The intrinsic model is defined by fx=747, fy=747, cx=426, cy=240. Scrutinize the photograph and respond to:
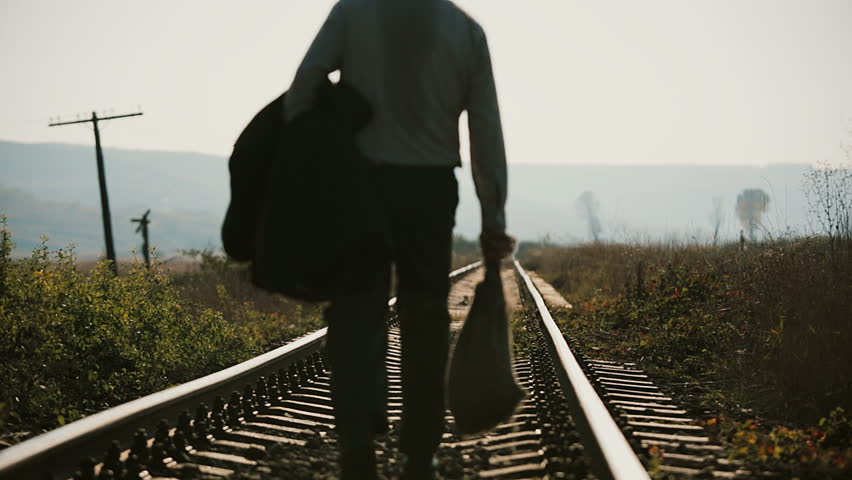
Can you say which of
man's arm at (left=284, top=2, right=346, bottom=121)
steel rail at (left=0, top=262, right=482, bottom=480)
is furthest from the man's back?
steel rail at (left=0, top=262, right=482, bottom=480)

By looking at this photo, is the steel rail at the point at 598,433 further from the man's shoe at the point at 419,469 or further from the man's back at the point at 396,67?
the man's back at the point at 396,67

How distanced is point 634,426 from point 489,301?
152 cm

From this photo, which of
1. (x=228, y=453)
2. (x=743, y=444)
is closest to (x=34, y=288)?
(x=228, y=453)

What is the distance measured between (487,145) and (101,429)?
1.87m

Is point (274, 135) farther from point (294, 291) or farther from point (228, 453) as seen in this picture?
point (228, 453)

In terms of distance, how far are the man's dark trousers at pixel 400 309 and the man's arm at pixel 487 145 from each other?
0.40ft

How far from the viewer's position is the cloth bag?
110 inches

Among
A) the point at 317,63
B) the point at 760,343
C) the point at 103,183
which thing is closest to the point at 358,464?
the point at 317,63

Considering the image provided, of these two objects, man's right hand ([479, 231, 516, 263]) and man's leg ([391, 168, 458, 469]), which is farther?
man's right hand ([479, 231, 516, 263])

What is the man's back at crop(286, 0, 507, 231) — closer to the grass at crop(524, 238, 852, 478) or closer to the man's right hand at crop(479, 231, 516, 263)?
the man's right hand at crop(479, 231, 516, 263)

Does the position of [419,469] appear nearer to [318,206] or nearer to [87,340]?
[318,206]

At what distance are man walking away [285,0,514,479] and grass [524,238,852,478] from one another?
5.74 ft

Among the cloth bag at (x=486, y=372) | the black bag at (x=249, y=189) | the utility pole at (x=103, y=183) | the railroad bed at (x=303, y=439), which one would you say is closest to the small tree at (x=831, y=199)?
the railroad bed at (x=303, y=439)

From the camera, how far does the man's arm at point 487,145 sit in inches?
109
